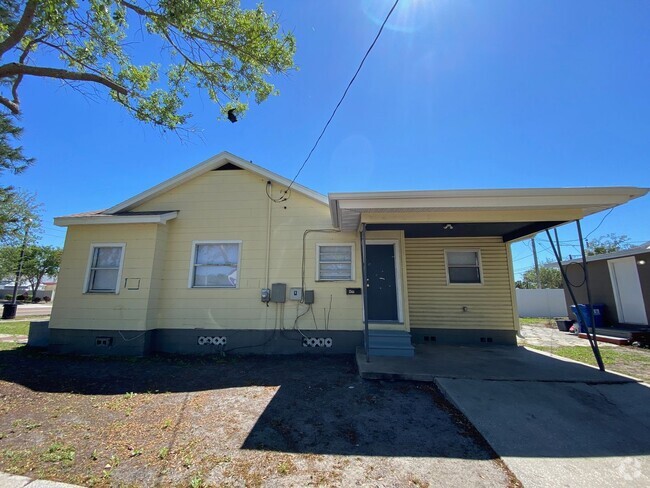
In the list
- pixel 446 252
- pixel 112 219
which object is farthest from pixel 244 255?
pixel 446 252

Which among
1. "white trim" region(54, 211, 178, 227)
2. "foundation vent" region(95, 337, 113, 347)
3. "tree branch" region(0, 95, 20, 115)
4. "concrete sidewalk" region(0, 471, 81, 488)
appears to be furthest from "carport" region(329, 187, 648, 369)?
"tree branch" region(0, 95, 20, 115)

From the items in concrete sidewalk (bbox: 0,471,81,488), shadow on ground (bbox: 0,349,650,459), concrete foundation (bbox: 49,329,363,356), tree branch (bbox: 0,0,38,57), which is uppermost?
tree branch (bbox: 0,0,38,57)

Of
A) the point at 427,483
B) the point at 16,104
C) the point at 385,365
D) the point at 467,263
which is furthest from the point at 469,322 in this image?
the point at 16,104

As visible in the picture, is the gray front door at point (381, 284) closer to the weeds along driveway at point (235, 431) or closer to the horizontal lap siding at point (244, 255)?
the horizontal lap siding at point (244, 255)

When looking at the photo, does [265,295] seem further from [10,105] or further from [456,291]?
[10,105]

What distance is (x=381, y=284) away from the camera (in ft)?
23.0

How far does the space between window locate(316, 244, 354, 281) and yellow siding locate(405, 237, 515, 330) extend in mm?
2009

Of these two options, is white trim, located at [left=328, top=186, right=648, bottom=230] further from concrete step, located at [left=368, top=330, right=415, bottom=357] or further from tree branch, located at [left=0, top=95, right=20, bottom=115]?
tree branch, located at [left=0, top=95, right=20, bottom=115]

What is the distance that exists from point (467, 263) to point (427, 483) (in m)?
6.66

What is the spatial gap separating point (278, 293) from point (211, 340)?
2.00 metres

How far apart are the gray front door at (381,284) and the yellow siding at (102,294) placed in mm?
5349

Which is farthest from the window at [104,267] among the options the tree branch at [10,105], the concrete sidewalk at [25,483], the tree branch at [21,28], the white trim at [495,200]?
the white trim at [495,200]

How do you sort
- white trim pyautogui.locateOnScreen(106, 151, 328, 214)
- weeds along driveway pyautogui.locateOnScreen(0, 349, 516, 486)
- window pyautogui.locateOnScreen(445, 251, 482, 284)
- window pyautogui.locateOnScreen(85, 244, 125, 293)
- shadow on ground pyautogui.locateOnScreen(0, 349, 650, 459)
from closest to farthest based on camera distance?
weeds along driveway pyautogui.locateOnScreen(0, 349, 516, 486) < shadow on ground pyautogui.locateOnScreen(0, 349, 650, 459) < window pyautogui.locateOnScreen(85, 244, 125, 293) < white trim pyautogui.locateOnScreen(106, 151, 328, 214) < window pyautogui.locateOnScreen(445, 251, 482, 284)

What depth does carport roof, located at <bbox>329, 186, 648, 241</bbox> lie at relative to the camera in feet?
16.0
